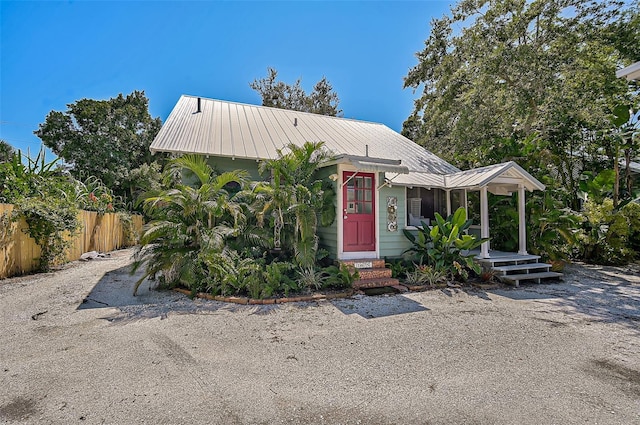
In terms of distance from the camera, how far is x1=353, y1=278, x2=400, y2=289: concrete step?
7028 mm

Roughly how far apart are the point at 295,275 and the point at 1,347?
451cm

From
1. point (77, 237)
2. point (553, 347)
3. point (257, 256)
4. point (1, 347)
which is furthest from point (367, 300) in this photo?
point (77, 237)

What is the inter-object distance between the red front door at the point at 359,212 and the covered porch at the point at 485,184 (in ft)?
2.22

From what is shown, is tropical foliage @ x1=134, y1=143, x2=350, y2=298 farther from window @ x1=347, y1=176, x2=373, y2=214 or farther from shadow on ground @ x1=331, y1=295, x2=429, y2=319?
shadow on ground @ x1=331, y1=295, x2=429, y2=319

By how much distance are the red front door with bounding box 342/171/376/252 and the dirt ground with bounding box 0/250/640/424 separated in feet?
6.57

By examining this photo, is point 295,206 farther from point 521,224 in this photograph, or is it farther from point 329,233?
point 521,224

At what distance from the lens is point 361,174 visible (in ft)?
26.9

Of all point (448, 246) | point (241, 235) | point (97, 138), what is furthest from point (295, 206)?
point (97, 138)

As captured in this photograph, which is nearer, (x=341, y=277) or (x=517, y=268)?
(x=341, y=277)

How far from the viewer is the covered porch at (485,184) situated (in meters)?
8.39

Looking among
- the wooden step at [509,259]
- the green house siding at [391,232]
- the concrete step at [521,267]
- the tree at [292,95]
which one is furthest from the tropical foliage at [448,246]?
the tree at [292,95]

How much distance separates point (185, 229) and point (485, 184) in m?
7.19

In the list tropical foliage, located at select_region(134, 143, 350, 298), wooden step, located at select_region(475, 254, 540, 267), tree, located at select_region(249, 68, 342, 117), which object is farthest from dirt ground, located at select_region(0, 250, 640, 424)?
A: tree, located at select_region(249, 68, 342, 117)

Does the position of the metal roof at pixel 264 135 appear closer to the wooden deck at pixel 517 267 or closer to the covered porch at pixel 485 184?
the covered porch at pixel 485 184
